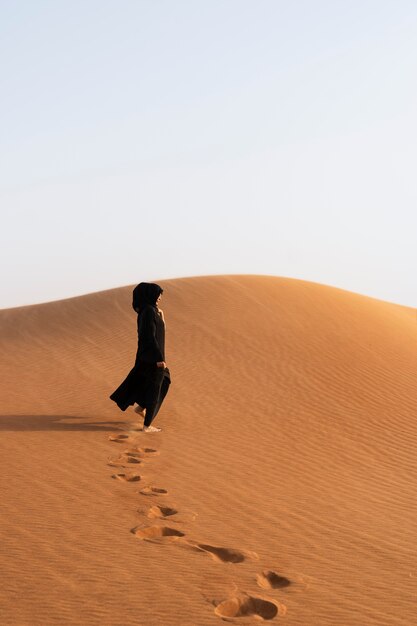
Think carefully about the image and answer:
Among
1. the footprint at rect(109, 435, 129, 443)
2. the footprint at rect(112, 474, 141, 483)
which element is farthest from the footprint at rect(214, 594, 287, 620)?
the footprint at rect(109, 435, 129, 443)

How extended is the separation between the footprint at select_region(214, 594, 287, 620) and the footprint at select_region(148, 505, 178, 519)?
1886 mm

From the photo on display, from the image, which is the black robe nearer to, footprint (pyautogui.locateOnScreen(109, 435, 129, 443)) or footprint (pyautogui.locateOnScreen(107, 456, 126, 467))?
footprint (pyautogui.locateOnScreen(109, 435, 129, 443))

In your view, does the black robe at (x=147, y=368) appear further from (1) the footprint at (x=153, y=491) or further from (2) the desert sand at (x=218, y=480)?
(1) the footprint at (x=153, y=491)

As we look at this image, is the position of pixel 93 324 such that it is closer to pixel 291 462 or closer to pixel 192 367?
pixel 192 367

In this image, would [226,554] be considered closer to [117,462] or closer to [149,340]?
[117,462]

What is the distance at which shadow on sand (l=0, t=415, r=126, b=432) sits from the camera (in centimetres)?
1045

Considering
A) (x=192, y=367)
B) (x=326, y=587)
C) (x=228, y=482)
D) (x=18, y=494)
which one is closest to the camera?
(x=326, y=587)

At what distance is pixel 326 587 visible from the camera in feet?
17.6

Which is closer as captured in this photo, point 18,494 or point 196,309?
point 18,494

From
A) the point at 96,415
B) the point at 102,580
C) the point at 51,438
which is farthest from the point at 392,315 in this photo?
the point at 102,580

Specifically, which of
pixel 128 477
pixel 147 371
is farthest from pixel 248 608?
pixel 147 371

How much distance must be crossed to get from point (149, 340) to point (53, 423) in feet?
6.47

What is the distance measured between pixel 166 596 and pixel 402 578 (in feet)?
6.12

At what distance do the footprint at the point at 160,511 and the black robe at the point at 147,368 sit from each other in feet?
10.6
